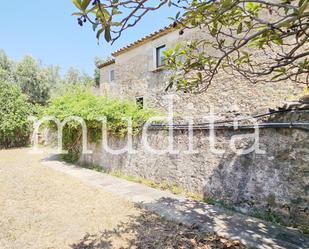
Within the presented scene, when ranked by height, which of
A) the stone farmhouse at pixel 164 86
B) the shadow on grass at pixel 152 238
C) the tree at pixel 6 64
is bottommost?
the shadow on grass at pixel 152 238

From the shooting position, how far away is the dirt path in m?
4.41

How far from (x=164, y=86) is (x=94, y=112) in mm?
3922

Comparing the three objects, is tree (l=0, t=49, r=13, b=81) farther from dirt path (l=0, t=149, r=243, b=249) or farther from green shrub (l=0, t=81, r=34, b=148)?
dirt path (l=0, t=149, r=243, b=249)

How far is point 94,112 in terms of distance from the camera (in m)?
10.5

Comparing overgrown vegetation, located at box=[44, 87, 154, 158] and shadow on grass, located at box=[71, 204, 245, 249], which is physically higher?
overgrown vegetation, located at box=[44, 87, 154, 158]

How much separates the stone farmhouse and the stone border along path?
111 inches

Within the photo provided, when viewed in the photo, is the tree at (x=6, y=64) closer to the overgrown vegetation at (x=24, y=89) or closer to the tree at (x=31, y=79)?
the overgrown vegetation at (x=24, y=89)

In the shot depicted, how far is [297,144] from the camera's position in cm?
526

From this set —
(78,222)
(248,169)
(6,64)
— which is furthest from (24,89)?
(248,169)

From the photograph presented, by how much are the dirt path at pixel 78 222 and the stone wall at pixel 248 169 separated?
1.96 m

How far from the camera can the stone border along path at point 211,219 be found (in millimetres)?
4461

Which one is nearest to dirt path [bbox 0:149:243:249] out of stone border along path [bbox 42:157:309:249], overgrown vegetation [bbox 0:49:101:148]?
stone border along path [bbox 42:157:309:249]

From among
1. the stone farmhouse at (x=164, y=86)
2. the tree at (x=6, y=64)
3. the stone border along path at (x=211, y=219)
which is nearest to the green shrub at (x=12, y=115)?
the stone farmhouse at (x=164, y=86)

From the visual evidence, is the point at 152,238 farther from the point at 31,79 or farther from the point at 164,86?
the point at 31,79
